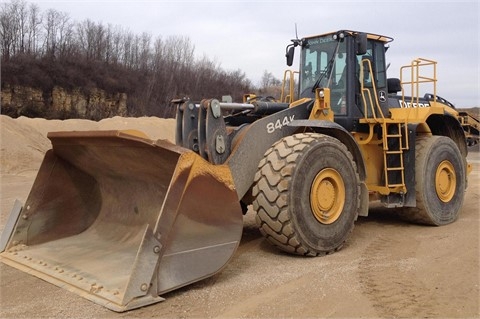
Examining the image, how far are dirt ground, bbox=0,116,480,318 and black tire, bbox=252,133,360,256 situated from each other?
22 centimetres

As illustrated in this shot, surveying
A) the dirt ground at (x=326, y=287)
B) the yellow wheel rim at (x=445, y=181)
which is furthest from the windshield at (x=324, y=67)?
the dirt ground at (x=326, y=287)

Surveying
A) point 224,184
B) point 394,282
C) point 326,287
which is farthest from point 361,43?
point 326,287

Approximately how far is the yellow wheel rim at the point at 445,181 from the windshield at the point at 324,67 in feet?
5.58

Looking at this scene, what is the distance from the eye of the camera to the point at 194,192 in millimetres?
3842

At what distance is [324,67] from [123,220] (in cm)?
320

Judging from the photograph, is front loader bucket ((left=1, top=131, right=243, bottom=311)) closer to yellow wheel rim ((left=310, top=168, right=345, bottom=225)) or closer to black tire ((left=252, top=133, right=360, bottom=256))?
black tire ((left=252, top=133, right=360, bottom=256))

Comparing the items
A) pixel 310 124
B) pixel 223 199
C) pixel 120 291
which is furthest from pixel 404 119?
pixel 120 291

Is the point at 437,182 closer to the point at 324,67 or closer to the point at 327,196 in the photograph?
the point at 324,67

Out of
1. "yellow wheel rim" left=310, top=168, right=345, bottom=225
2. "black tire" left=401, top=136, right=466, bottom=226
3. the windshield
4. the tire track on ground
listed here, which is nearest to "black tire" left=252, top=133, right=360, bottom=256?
"yellow wheel rim" left=310, top=168, right=345, bottom=225

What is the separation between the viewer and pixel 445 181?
6.71m

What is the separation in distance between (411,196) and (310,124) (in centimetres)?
200

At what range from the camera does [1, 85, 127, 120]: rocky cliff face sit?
32656mm

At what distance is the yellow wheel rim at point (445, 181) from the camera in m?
6.52

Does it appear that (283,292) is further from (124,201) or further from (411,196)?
(411,196)
